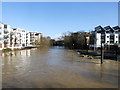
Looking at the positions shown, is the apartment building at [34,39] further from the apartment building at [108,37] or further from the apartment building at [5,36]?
the apartment building at [108,37]

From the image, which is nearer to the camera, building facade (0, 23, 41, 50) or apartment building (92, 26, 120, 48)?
apartment building (92, 26, 120, 48)

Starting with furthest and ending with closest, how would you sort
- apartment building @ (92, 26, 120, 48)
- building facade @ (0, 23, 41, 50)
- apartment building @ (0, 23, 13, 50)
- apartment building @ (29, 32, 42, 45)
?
1. apartment building @ (29, 32, 42, 45)
2. building facade @ (0, 23, 41, 50)
3. apartment building @ (0, 23, 13, 50)
4. apartment building @ (92, 26, 120, 48)

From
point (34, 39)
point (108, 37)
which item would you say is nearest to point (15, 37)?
point (34, 39)

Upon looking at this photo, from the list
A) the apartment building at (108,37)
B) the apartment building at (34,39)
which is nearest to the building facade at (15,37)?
the apartment building at (34,39)

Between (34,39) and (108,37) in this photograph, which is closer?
(108,37)

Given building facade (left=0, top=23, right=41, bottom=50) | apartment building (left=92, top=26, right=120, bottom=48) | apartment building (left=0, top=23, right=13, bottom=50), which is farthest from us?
building facade (left=0, top=23, right=41, bottom=50)

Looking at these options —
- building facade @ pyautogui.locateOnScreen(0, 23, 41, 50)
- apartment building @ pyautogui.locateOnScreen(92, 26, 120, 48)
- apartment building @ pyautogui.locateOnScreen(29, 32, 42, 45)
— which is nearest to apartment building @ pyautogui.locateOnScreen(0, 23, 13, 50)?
building facade @ pyautogui.locateOnScreen(0, 23, 41, 50)

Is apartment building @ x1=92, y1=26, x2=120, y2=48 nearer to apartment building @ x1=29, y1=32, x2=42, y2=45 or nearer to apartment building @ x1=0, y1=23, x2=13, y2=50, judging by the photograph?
apartment building @ x1=0, y1=23, x2=13, y2=50

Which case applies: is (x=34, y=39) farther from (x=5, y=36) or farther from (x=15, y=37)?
(x=5, y=36)

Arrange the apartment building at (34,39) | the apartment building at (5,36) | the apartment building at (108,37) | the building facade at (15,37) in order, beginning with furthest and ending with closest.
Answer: the apartment building at (34,39) → the building facade at (15,37) → the apartment building at (5,36) → the apartment building at (108,37)

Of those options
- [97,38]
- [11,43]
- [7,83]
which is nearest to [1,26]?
[11,43]

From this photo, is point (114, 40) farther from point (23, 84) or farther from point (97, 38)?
point (23, 84)

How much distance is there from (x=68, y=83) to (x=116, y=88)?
2455mm

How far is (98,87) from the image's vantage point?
686 centimetres
